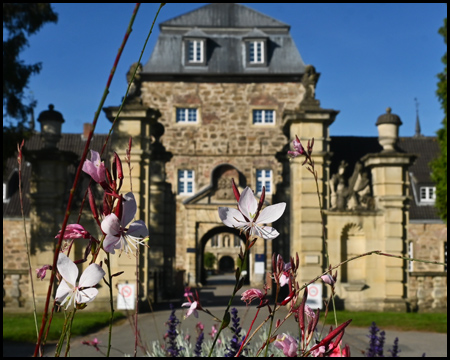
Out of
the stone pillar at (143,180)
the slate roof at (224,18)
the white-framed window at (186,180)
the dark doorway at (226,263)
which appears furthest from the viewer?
the dark doorway at (226,263)

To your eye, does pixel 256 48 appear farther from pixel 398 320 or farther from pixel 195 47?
pixel 398 320

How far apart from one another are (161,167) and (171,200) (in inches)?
43.2

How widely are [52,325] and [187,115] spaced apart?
18413 millimetres

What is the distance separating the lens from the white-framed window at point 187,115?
29.8 m

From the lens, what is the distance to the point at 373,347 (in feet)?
16.0

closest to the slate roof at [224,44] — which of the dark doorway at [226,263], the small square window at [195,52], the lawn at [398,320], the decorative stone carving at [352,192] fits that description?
the small square window at [195,52]

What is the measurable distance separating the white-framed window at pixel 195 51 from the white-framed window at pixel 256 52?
2.34m

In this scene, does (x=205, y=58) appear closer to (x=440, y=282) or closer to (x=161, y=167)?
(x=161, y=167)

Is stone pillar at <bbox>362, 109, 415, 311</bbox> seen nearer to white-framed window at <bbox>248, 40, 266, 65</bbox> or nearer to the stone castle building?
the stone castle building

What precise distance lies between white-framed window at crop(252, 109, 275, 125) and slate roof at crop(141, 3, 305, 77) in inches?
71.2

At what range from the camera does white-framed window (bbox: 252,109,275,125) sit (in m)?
29.6

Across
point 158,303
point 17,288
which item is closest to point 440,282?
point 158,303

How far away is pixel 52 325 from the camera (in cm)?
1255

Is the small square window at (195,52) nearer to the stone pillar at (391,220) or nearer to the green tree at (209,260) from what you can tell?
the stone pillar at (391,220)
